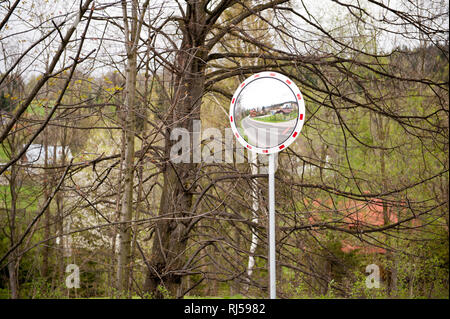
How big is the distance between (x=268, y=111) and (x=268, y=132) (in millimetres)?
166

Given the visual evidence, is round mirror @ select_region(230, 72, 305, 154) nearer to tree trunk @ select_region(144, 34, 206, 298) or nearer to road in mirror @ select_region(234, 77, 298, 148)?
road in mirror @ select_region(234, 77, 298, 148)

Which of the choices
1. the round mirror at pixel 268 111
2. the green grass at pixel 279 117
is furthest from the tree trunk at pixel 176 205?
the green grass at pixel 279 117

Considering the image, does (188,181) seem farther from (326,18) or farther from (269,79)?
(326,18)

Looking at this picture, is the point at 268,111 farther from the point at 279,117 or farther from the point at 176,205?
the point at 176,205

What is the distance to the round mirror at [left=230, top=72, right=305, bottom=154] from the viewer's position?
3.17m

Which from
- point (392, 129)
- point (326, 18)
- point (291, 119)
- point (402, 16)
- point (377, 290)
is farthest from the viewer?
point (392, 129)

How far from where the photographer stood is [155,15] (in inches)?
201

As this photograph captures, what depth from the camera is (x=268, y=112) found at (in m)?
3.26

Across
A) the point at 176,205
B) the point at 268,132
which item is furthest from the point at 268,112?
the point at 176,205

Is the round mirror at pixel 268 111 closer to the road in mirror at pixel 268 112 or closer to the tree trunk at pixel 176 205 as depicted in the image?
the road in mirror at pixel 268 112

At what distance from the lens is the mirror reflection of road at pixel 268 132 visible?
10.5 ft

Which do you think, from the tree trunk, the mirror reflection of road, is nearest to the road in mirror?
the mirror reflection of road
